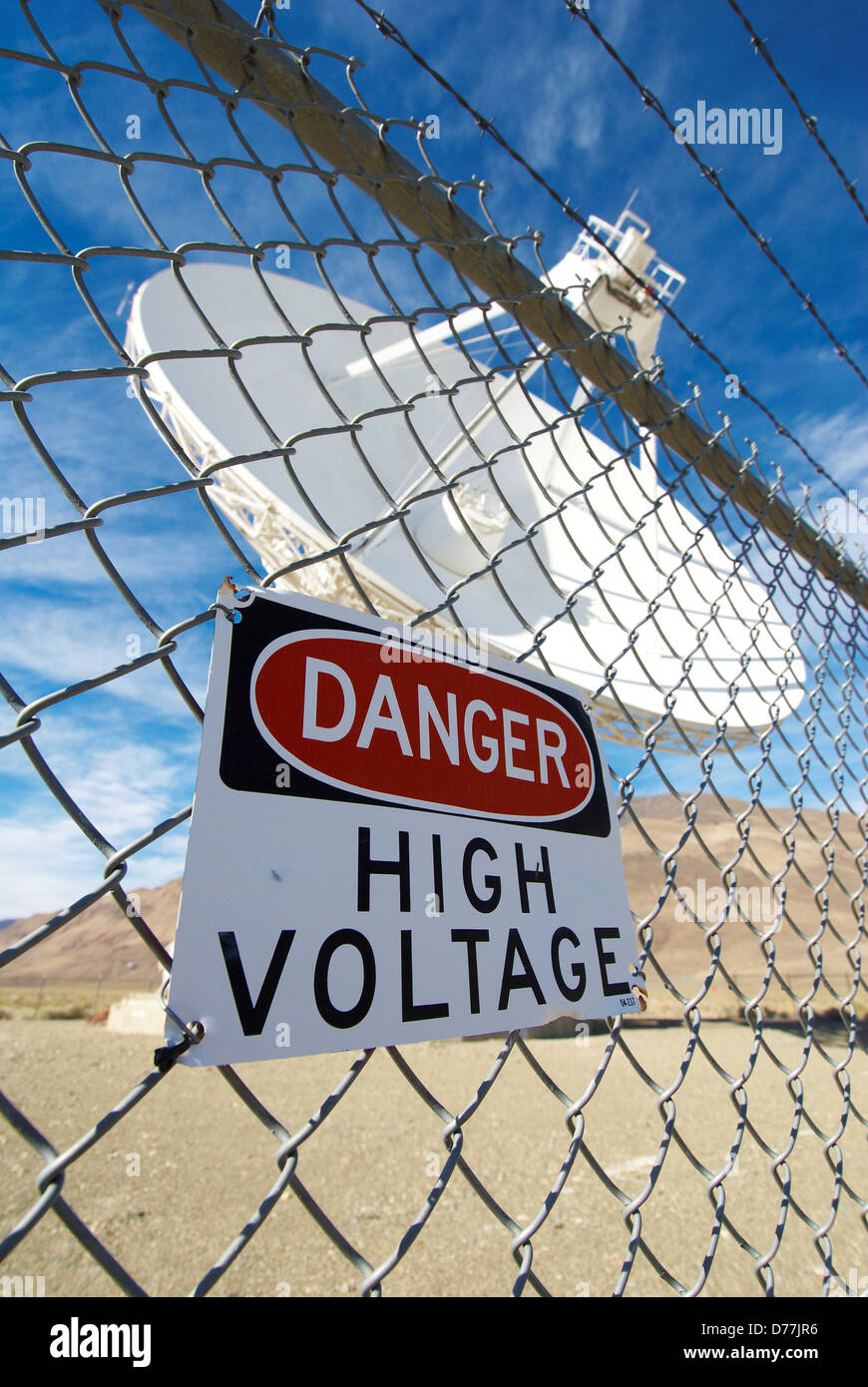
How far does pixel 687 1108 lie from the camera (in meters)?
9.50

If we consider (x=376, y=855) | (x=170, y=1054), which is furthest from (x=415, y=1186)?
(x=170, y=1054)

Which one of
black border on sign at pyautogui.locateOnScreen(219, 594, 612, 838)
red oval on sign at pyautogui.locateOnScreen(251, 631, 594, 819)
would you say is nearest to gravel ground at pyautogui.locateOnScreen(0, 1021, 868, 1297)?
red oval on sign at pyautogui.locateOnScreen(251, 631, 594, 819)

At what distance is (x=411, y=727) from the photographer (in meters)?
1.07

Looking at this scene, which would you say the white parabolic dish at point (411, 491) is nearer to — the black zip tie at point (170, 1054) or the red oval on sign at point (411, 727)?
the red oval on sign at point (411, 727)

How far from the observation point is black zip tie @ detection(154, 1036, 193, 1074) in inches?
27.8

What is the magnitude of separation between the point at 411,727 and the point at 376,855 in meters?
0.21

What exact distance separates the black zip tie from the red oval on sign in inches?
13.7

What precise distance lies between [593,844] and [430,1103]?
51 centimetres

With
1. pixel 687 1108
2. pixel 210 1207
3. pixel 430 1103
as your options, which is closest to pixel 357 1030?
pixel 430 1103

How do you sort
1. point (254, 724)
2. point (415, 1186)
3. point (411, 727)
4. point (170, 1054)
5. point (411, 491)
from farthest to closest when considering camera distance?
1. point (415, 1186)
2. point (411, 491)
3. point (411, 727)
4. point (254, 724)
5. point (170, 1054)

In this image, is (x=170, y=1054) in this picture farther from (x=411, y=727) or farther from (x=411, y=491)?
(x=411, y=491)

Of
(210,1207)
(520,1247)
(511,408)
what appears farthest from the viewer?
(511,408)

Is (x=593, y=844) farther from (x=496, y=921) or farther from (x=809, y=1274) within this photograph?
(x=809, y=1274)
